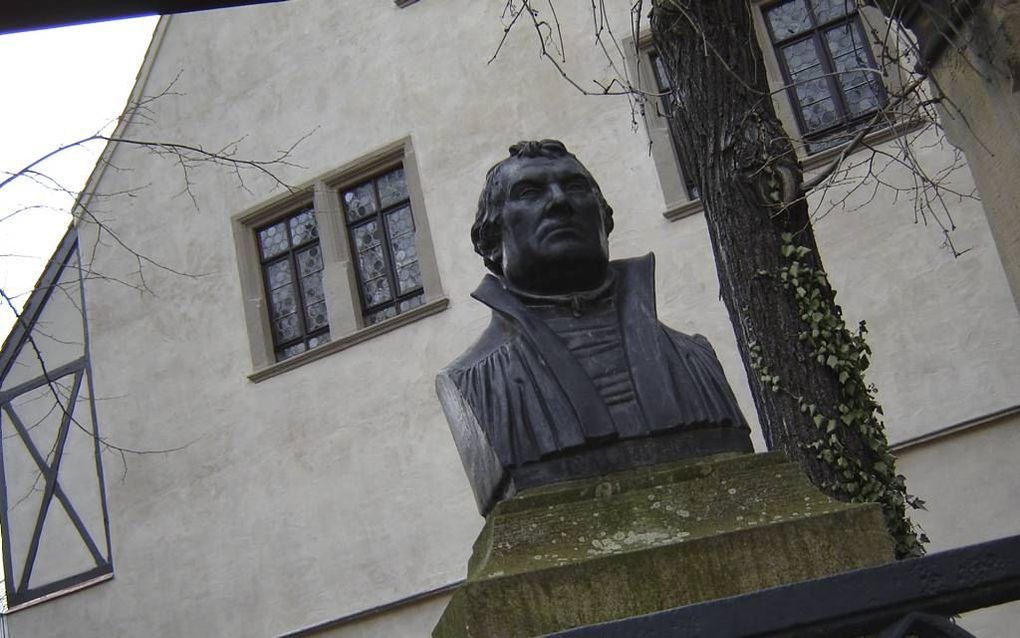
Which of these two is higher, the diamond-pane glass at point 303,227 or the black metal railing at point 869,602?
the diamond-pane glass at point 303,227

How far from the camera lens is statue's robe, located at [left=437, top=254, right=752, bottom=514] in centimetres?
305

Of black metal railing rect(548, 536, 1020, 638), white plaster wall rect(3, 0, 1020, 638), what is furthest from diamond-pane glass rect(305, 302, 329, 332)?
black metal railing rect(548, 536, 1020, 638)

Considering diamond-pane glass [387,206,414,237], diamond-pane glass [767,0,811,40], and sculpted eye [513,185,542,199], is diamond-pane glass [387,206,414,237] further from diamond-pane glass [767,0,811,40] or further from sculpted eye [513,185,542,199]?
sculpted eye [513,185,542,199]

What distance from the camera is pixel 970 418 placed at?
9.52 meters

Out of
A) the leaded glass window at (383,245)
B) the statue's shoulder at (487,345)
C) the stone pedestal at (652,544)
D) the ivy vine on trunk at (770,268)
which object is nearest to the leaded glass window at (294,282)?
the leaded glass window at (383,245)

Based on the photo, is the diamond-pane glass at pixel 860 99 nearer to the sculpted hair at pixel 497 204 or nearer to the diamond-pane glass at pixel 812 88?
the diamond-pane glass at pixel 812 88

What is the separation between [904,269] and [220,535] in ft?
23.3

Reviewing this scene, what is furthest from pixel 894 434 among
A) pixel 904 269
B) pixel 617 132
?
pixel 617 132

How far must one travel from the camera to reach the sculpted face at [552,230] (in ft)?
11.1

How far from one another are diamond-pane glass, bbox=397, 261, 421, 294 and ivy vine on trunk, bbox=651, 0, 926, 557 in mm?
6557

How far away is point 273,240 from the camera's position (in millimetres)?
13656

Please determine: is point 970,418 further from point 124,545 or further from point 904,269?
point 124,545

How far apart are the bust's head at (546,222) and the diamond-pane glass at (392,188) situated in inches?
367

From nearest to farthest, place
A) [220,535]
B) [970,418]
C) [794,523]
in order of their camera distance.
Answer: [794,523], [970,418], [220,535]
